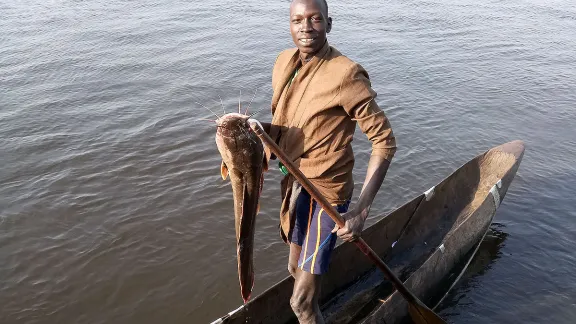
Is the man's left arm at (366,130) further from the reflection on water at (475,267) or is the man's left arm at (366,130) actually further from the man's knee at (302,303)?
the reflection on water at (475,267)

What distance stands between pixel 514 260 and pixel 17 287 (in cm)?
623

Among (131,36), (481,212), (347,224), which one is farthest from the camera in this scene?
(131,36)

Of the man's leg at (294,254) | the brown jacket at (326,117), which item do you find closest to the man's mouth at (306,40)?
the brown jacket at (326,117)

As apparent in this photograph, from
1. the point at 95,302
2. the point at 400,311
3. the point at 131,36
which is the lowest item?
the point at 95,302

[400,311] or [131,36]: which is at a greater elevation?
[131,36]

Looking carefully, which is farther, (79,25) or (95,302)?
(79,25)

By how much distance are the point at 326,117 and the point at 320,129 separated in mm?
92

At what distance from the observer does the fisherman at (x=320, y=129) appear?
2.93 m

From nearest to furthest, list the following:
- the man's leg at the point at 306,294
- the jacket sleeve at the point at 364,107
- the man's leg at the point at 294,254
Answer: the jacket sleeve at the point at 364,107 → the man's leg at the point at 306,294 → the man's leg at the point at 294,254

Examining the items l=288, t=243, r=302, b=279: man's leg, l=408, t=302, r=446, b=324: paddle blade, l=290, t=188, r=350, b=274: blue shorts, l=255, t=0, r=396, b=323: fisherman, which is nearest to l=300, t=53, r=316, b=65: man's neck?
l=255, t=0, r=396, b=323: fisherman

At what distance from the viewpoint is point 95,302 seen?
A: 562 centimetres

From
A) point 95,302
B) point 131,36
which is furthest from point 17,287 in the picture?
point 131,36

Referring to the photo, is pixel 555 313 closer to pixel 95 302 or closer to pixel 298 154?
pixel 298 154

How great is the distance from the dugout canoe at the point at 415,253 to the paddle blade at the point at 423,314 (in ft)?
0.39
